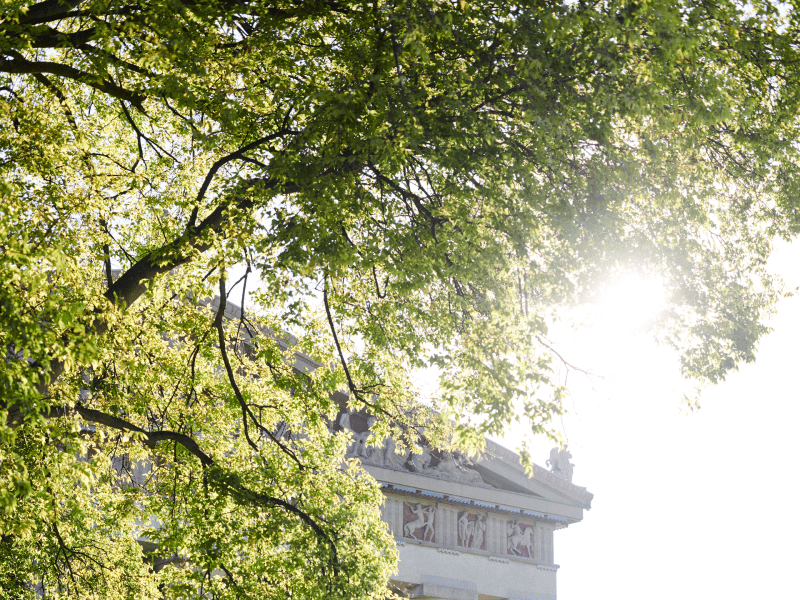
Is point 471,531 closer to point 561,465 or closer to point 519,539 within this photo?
point 519,539

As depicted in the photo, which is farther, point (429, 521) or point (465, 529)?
point (465, 529)

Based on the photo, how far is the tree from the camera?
6891mm

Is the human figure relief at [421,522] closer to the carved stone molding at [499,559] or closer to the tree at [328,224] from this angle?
the carved stone molding at [499,559]

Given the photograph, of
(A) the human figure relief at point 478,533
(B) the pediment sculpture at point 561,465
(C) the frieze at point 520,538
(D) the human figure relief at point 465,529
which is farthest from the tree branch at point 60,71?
(B) the pediment sculpture at point 561,465

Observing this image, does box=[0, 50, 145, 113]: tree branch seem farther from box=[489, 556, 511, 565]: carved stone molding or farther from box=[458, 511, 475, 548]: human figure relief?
box=[489, 556, 511, 565]: carved stone molding

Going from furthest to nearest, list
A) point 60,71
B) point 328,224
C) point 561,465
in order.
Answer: point 561,465
point 60,71
point 328,224

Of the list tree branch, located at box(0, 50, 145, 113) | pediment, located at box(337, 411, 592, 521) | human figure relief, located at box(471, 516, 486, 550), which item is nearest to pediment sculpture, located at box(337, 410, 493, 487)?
pediment, located at box(337, 411, 592, 521)

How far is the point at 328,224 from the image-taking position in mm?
7363

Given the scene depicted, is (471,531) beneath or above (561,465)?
beneath

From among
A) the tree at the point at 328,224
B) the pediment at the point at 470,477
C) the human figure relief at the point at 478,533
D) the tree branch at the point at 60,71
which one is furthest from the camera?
the human figure relief at the point at 478,533

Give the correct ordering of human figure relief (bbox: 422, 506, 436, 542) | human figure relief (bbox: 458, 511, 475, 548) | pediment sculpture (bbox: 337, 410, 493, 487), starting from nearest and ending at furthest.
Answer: pediment sculpture (bbox: 337, 410, 493, 487) → human figure relief (bbox: 422, 506, 436, 542) → human figure relief (bbox: 458, 511, 475, 548)

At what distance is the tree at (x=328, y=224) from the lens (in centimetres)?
689

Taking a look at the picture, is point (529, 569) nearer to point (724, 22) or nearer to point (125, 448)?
point (125, 448)

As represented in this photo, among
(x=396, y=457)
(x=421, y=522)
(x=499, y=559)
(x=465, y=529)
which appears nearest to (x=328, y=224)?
(x=396, y=457)
